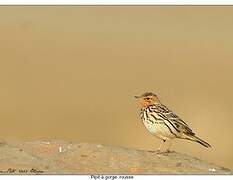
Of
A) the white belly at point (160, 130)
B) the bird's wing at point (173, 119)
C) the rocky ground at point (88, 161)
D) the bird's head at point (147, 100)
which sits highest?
the bird's head at point (147, 100)

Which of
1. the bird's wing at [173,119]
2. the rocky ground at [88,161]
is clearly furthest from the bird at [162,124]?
the rocky ground at [88,161]

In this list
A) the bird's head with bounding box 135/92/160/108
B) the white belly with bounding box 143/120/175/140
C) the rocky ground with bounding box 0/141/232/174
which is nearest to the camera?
the rocky ground with bounding box 0/141/232/174

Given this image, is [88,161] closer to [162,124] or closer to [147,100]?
[162,124]

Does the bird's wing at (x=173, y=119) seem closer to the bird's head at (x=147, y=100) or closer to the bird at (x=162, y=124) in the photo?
the bird at (x=162, y=124)

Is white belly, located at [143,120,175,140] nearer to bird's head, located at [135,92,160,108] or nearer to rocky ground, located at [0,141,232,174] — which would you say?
rocky ground, located at [0,141,232,174]

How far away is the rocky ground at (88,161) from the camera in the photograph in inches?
479

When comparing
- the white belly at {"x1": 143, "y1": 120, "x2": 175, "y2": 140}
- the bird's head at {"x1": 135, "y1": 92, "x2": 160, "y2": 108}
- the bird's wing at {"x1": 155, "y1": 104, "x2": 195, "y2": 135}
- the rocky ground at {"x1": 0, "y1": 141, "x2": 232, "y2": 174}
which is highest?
the bird's head at {"x1": 135, "y1": 92, "x2": 160, "y2": 108}

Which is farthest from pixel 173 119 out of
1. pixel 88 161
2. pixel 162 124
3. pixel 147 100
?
pixel 88 161

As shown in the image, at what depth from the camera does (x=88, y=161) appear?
1254 cm

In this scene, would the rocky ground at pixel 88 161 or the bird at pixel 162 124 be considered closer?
the rocky ground at pixel 88 161

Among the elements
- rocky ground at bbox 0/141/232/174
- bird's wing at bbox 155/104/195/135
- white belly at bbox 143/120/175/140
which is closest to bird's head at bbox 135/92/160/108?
bird's wing at bbox 155/104/195/135

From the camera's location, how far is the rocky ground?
39.9ft

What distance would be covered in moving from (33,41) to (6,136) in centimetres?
1052

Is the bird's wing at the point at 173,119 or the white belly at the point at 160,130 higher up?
the bird's wing at the point at 173,119
